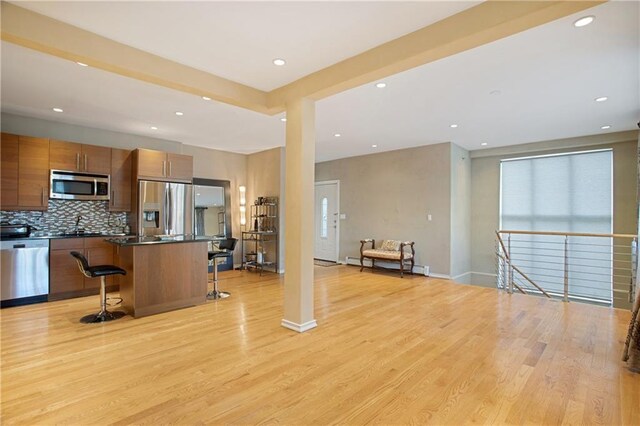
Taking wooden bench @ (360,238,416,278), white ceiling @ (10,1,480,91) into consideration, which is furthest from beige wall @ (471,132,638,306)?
white ceiling @ (10,1,480,91)

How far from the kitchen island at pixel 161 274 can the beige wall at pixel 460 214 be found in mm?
4811

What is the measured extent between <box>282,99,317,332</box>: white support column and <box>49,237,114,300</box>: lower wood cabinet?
3.34 meters

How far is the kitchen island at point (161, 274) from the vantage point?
12.2 feet

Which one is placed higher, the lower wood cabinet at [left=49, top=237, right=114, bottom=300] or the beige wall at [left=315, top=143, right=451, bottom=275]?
the beige wall at [left=315, top=143, right=451, bottom=275]

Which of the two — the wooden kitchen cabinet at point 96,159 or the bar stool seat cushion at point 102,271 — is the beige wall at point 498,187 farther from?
the wooden kitchen cabinet at point 96,159

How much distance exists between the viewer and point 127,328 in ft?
11.1

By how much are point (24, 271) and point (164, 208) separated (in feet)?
6.72

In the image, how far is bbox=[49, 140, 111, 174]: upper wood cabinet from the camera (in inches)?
184

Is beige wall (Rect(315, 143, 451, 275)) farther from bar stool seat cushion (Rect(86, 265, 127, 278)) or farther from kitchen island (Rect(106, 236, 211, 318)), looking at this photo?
bar stool seat cushion (Rect(86, 265, 127, 278))

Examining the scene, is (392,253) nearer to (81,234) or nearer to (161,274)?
(161,274)

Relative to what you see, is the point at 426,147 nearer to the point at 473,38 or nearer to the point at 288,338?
the point at 473,38

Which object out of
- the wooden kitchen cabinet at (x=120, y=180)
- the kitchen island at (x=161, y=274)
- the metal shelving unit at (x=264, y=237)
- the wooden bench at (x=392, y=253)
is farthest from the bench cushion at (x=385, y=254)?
the wooden kitchen cabinet at (x=120, y=180)

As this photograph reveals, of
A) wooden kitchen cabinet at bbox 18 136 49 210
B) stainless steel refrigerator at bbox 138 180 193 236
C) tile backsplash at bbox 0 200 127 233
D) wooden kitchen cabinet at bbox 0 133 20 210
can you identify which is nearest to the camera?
wooden kitchen cabinet at bbox 0 133 20 210

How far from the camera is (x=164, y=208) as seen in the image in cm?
566
